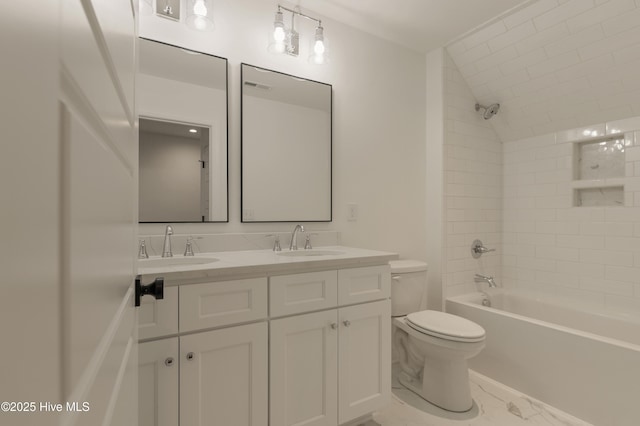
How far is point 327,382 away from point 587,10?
2.72 m

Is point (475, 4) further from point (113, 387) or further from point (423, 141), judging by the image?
point (113, 387)

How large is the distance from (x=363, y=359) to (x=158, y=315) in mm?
1059

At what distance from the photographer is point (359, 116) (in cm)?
238

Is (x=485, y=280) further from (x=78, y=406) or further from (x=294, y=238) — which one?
(x=78, y=406)

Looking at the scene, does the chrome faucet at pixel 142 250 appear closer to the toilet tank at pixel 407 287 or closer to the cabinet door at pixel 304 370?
the cabinet door at pixel 304 370

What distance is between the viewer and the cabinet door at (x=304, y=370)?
1384 mm

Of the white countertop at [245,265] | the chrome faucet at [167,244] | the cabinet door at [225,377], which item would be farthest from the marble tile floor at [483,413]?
the chrome faucet at [167,244]

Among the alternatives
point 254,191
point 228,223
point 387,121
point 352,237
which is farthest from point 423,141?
point 228,223

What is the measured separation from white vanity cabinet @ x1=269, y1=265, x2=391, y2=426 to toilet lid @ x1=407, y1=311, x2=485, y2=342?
0.32m

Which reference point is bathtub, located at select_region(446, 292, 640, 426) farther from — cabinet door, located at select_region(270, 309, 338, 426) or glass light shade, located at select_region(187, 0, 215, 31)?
glass light shade, located at select_region(187, 0, 215, 31)

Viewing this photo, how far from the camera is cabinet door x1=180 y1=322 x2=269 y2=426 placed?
1.19 meters

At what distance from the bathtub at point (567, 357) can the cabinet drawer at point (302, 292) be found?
145 cm

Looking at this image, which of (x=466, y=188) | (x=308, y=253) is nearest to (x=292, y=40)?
(x=308, y=253)

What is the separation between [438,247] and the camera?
261cm
